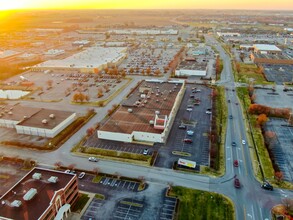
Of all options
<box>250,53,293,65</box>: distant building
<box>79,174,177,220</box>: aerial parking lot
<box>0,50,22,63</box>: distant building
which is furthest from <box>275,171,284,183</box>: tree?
<box>0,50,22,63</box>: distant building


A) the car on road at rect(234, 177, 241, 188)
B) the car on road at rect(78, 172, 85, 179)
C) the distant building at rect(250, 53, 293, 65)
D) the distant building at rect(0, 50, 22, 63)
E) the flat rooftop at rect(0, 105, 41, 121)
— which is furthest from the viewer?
the distant building at rect(0, 50, 22, 63)

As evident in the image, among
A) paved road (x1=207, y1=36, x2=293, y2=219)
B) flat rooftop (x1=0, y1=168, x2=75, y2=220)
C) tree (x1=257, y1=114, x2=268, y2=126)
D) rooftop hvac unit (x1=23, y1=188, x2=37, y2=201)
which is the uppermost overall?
rooftop hvac unit (x1=23, y1=188, x2=37, y2=201)

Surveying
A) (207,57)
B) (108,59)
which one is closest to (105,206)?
(108,59)

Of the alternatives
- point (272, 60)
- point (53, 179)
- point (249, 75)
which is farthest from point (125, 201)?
point (272, 60)

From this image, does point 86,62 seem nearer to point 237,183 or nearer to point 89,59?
point 89,59

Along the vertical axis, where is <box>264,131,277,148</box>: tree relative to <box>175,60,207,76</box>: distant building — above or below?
below

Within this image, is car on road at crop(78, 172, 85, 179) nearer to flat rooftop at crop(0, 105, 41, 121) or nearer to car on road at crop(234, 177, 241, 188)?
car on road at crop(234, 177, 241, 188)
